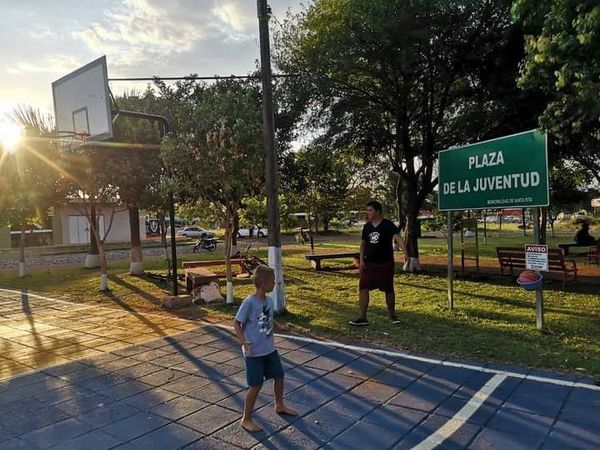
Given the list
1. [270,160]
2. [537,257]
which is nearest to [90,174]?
[270,160]

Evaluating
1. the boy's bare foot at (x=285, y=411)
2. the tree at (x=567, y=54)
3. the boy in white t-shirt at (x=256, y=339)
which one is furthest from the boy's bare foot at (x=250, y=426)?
the tree at (x=567, y=54)

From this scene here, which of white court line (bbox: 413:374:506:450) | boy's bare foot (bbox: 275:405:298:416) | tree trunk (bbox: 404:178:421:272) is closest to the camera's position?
white court line (bbox: 413:374:506:450)

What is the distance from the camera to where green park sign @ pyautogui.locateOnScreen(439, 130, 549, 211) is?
21.5 feet

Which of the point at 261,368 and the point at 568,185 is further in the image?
the point at 568,185

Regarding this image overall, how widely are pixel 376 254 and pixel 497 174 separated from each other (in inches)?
83.3

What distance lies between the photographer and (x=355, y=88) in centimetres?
1383

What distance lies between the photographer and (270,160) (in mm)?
8297

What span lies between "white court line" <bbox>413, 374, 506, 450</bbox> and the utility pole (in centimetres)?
409

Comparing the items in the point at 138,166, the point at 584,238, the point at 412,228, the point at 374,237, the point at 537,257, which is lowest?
the point at 584,238

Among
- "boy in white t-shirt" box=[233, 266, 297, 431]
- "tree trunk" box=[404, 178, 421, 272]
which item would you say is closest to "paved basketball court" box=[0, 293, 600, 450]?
"boy in white t-shirt" box=[233, 266, 297, 431]

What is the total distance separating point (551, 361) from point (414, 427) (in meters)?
2.31

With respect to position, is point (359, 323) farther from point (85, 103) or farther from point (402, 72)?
point (402, 72)

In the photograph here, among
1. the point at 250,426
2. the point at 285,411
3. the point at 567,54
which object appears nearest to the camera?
the point at 250,426

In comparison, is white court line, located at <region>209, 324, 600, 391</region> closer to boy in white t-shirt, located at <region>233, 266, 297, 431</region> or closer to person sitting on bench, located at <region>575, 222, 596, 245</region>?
boy in white t-shirt, located at <region>233, 266, 297, 431</region>
